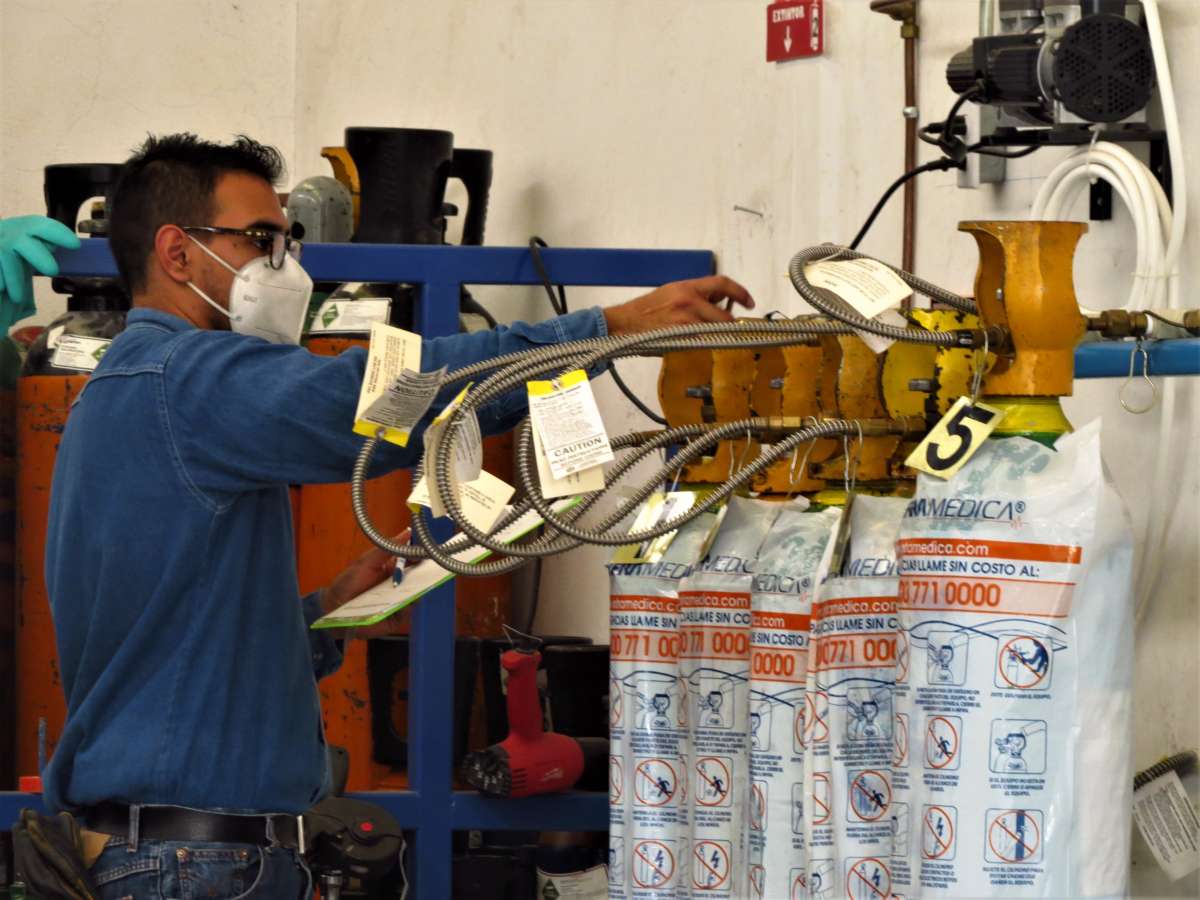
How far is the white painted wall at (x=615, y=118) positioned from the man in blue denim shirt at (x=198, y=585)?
47cm

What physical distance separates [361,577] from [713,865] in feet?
2.20

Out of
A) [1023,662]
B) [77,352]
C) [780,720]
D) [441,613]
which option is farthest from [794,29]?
[1023,662]

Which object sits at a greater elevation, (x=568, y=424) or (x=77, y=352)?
(x=77, y=352)

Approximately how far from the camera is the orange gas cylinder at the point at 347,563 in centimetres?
268

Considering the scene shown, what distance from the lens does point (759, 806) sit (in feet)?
4.68

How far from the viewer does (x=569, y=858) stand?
2.43 m

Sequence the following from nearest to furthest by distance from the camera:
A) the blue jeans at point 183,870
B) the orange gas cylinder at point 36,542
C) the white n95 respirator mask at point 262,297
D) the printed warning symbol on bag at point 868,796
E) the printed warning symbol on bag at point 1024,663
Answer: the printed warning symbol on bag at point 1024,663 < the printed warning symbol on bag at point 868,796 < the blue jeans at point 183,870 < the white n95 respirator mask at point 262,297 < the orange gas cylinder at point 36,542

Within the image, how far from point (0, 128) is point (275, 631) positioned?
8.35 ft

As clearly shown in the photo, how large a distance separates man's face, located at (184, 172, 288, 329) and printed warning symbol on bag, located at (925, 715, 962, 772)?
1.01 meters

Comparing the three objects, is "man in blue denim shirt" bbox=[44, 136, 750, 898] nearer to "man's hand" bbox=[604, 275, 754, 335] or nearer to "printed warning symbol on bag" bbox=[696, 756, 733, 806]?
"man's hand" bbox=[604, 275, 754, 335]

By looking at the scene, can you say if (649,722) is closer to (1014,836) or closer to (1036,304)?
(1014,836)

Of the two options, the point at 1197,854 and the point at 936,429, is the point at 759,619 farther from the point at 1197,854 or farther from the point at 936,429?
the point at 1197,854

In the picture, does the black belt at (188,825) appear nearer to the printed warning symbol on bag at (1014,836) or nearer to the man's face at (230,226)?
the man's face at (230,226)

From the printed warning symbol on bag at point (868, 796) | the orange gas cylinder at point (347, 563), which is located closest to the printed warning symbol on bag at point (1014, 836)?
the printed warning symbol on bag at point (868, 796)
